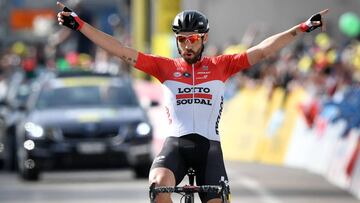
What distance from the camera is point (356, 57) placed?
84.2 feet

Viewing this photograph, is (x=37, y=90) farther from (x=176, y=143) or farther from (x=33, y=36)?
(x=33, y=36)

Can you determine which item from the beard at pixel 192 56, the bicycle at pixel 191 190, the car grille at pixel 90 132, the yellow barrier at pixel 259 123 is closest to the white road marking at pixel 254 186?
the car grille at pixel 90 132

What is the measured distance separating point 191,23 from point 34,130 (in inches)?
458

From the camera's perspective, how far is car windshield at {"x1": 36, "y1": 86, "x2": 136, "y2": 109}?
25828 millimetres

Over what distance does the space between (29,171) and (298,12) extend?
26.4m

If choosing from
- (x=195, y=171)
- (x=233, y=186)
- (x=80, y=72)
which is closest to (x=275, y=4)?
(x=80, y=72)

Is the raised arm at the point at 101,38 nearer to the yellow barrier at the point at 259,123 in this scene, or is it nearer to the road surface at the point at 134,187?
the road surface at the point at 134,187

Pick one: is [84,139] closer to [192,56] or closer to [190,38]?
[192,56]

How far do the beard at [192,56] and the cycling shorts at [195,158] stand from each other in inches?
24.7

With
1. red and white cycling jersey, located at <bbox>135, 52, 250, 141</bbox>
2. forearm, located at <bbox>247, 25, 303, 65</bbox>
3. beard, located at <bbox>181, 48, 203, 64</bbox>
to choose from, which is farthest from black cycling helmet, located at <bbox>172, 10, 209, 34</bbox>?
forearm, located at <bbox>247, 25, 303, 65</bbox>

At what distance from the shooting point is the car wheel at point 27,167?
975 inches

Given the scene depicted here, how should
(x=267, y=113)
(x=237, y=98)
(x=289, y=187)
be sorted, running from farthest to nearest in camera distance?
(x=237, y=98) < (x=267, y=113) < (x=289, y=187)

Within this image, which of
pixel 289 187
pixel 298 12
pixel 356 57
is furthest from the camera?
pixel 298 12

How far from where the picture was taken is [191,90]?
531 inches
